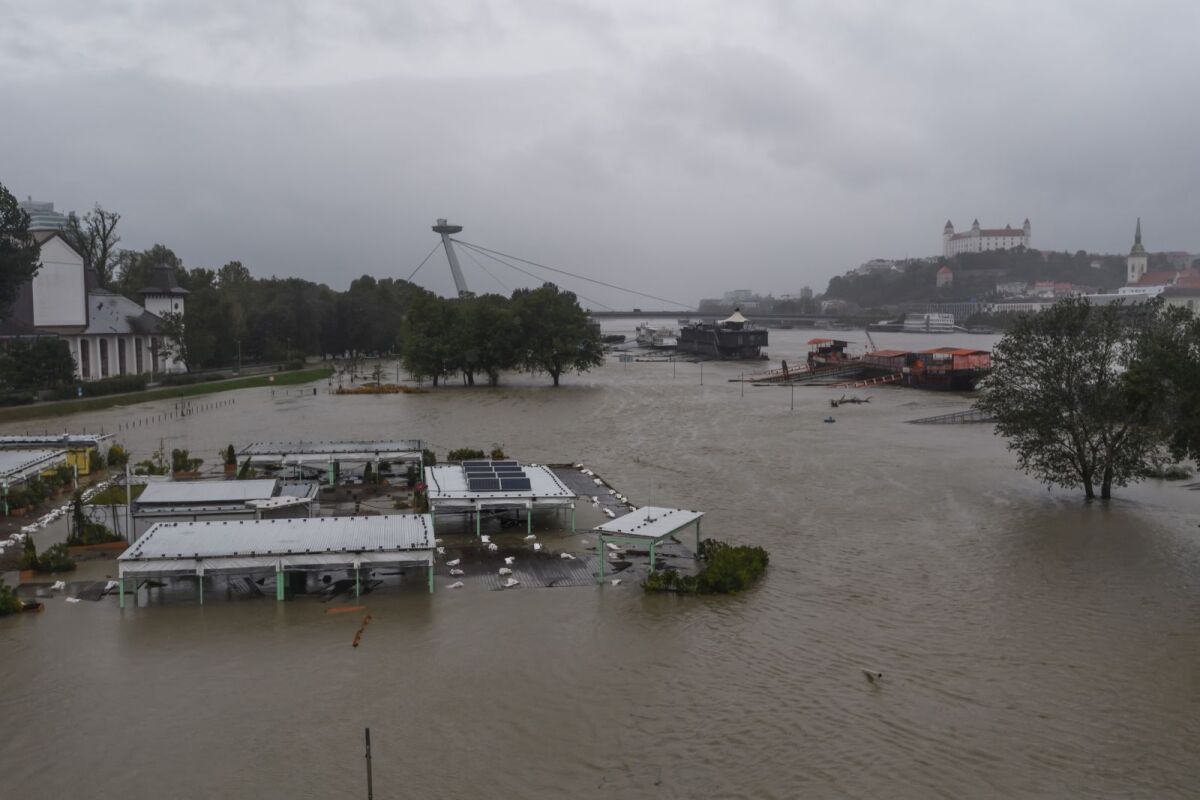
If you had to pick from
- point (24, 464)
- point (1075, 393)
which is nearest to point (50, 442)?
point (24, 464)

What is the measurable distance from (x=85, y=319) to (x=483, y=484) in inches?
1677

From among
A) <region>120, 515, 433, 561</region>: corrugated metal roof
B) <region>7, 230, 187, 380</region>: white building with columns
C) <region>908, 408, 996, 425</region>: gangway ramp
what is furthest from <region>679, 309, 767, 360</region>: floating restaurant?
<region>120, 515, 433, 561</region>: corrugated metal roof

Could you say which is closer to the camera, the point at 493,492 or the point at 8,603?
the point at 8,603

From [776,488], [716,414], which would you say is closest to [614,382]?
[716,414]

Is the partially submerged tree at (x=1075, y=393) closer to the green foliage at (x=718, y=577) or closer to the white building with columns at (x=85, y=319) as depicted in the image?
the green foliage at (x=718, y=577)

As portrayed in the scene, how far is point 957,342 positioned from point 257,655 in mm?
120845

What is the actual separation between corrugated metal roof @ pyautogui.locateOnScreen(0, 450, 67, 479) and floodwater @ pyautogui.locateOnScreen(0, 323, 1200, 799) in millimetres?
9018

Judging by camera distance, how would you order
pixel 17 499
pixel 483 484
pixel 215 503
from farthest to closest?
pixel 17 499, pixel 483 484, pixel 215 503

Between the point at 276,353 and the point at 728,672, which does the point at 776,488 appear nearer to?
the point at 728,672

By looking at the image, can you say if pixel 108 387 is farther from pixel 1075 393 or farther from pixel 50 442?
pixel 1075 393

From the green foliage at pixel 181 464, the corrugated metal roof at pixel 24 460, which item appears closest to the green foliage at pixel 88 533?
the corrugated metal roof at pixel 24 460

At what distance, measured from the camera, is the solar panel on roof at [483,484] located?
20.5 metres

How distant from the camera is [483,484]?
68.5 feet

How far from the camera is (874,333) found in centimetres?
16575
